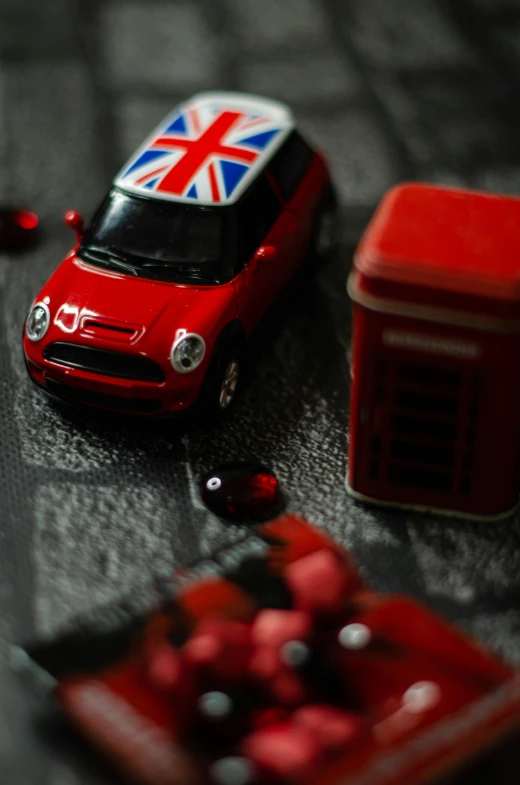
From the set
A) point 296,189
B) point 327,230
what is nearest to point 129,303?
point 296,189

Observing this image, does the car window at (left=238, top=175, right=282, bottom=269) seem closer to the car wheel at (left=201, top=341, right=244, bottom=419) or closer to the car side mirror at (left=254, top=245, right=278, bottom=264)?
the car side mirror at (left=254, top=245, right=278, bottom=264)

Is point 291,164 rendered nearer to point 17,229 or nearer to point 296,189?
point 296,189

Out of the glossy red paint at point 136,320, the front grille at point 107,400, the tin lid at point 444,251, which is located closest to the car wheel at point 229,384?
the glossy red paint at point 136,320

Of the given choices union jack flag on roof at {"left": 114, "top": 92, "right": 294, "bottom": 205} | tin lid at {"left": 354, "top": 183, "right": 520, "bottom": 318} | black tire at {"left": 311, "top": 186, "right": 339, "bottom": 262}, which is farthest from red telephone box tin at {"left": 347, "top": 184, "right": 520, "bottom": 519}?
black tire at {"left": 311, "top": 186, "right": 339, "bottom": 262}

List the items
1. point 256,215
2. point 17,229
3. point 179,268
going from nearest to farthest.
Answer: point 179,268 → point 256,215 → point 17,229

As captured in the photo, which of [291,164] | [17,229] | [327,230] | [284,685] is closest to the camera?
[284,685]

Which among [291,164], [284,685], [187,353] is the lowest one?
[284,685]

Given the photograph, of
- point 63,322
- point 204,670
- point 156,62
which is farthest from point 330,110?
point 204,670
